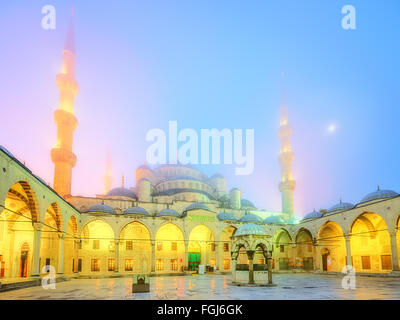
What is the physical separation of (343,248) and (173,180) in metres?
23.1

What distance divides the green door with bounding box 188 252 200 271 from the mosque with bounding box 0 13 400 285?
105 mm

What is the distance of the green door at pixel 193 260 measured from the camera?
34625mm

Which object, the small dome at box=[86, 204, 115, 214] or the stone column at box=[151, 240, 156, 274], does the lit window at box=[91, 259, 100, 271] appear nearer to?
the small dome at box=[86, 204, 115, 214]

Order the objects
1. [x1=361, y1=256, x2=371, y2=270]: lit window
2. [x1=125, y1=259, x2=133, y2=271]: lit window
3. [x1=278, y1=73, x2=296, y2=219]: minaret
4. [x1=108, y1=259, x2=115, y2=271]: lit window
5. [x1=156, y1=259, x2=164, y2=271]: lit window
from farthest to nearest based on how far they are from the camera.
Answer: [x1=278, y1=73, x2=296, y2=219]: minaret, [x1=156, y1=259, x2=164, y2=271]: lit window, [x1=125, y1=259, x2=133, y2=271]: lit window, [x1=108, y1=259, x2=115, y2=271]: lit window, [x1=361, y1=256, x2=371, y2=270]: lit window

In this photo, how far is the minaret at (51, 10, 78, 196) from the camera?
112 ft

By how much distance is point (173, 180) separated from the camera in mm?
44656

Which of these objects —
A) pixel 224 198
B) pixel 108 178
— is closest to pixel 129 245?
pixel 224 198

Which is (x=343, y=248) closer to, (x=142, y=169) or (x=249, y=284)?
(x=249, y=284)

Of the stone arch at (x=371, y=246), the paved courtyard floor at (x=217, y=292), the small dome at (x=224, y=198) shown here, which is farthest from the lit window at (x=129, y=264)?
the stone arch at (x=371, y=246)

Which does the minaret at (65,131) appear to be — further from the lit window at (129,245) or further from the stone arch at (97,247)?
the lit window at (129,245)

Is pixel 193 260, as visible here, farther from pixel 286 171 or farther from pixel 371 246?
pixel 286 171

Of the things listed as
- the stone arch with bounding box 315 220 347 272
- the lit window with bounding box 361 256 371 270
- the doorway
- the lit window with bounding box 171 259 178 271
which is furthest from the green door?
the lit window with bounding box 361 256 371 270

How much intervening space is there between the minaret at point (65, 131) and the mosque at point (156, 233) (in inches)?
4.4
